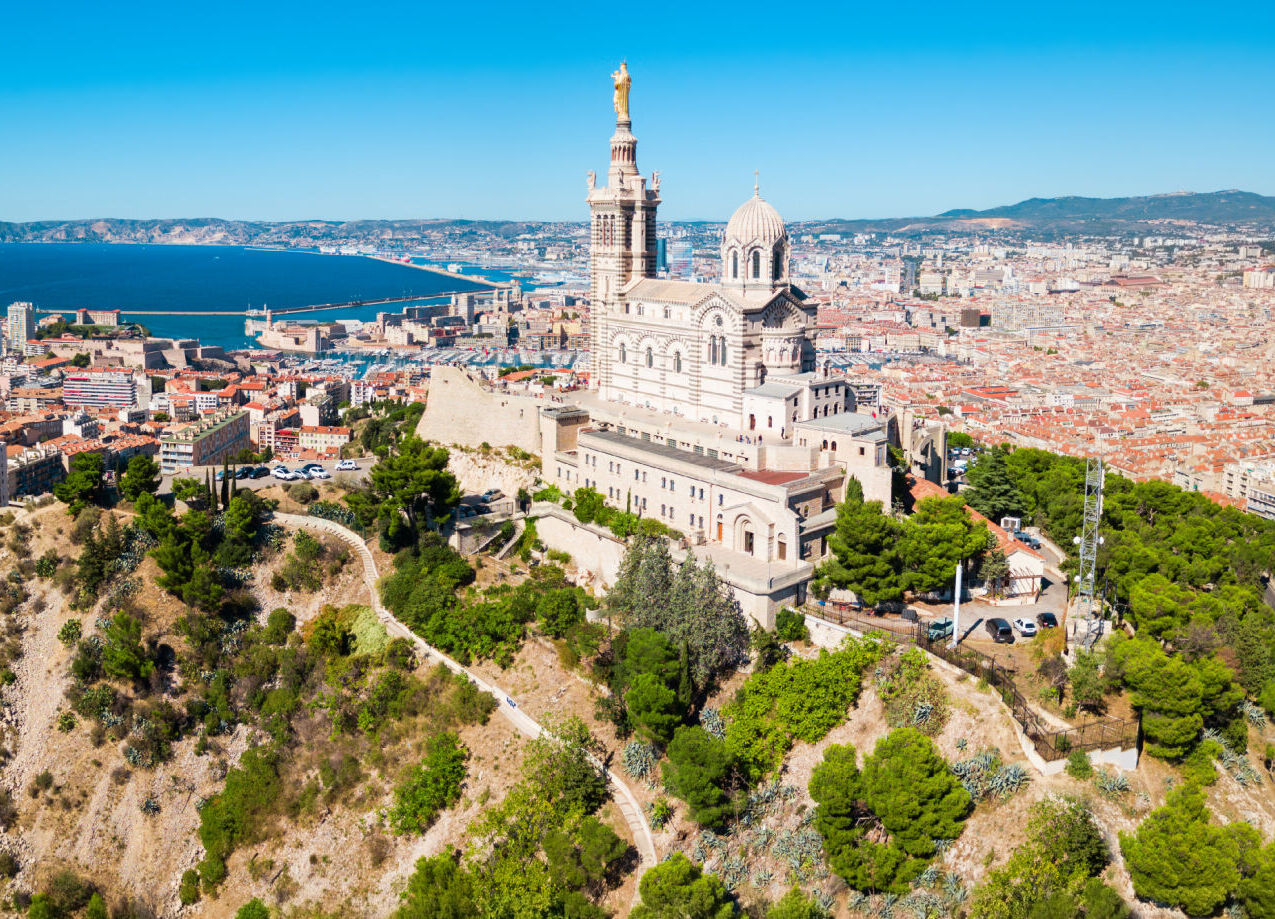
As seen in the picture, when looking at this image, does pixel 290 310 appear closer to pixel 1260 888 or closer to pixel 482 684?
pixel 482 684

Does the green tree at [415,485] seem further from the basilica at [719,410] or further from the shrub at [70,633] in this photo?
the shrub at [70,633]

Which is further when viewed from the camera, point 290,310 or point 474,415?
point 290,310

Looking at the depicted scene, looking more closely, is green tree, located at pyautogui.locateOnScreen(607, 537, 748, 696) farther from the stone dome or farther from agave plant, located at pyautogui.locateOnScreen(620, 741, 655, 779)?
the stone dome

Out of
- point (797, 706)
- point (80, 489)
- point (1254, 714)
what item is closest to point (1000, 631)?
point (797, 706)

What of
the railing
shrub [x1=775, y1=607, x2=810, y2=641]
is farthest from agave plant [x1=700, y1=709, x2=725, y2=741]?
the railing

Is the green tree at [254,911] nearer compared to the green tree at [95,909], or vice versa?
the green tree at [254,911]

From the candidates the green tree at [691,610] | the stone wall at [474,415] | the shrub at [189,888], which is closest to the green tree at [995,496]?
the green tree at [691,610]
